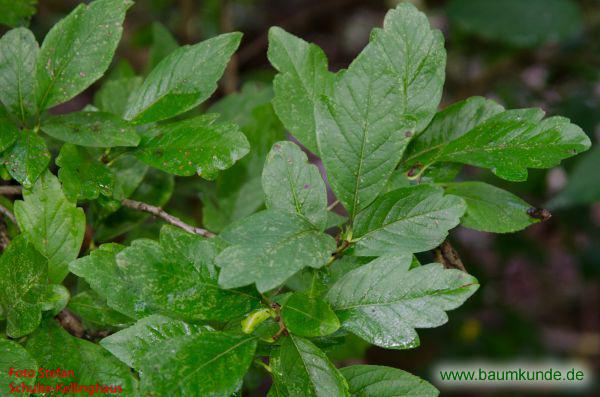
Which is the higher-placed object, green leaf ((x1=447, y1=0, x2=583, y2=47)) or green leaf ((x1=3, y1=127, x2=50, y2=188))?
green leaf ((x1=3, y1=127, x2=50, y2=188))

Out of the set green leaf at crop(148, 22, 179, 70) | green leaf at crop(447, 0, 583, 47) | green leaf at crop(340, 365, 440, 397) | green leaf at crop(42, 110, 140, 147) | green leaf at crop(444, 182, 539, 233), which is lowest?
green leaf at crop(447, 0, 583, 47)

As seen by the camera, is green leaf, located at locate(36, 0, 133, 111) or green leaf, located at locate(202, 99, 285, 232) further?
green leaf, located at locate(202, 99, 285, 232)

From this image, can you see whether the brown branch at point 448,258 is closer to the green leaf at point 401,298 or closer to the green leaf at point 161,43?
the green leaf at point 401,298

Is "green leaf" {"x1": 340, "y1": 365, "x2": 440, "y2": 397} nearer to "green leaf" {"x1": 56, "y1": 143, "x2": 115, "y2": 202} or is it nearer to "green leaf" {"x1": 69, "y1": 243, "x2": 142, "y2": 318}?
"green leaf" {"x1": 69, "y1": 243, "x2": 142, "y2": 318}

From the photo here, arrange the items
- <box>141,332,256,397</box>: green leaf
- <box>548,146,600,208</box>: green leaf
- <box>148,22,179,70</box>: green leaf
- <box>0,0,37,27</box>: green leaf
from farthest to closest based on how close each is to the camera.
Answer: <box>548,146,600,208</box>: green leaf < <box>148,22,179,70</box>: green leaf < <box>0,0,37,27</box>: green leaf < <box>141,332,256,397</box>: green leaf

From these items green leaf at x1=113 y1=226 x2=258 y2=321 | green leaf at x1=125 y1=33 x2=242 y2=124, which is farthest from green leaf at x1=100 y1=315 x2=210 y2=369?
green leaf at x1=125 y1=33 x2=242 y2=124

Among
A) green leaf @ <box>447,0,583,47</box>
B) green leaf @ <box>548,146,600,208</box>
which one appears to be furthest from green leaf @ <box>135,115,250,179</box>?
green leaf @ <box>447,0,583,47</box>

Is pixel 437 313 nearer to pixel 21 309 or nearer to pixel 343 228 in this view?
pixel 343 228

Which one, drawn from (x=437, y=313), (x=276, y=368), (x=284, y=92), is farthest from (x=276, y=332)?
(x=284, y=92)

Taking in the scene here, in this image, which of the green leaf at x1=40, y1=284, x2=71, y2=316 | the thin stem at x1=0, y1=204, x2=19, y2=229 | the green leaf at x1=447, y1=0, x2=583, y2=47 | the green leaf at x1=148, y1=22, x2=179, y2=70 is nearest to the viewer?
the green leaf at x1=40, y1=284, x2=71, y2=316
